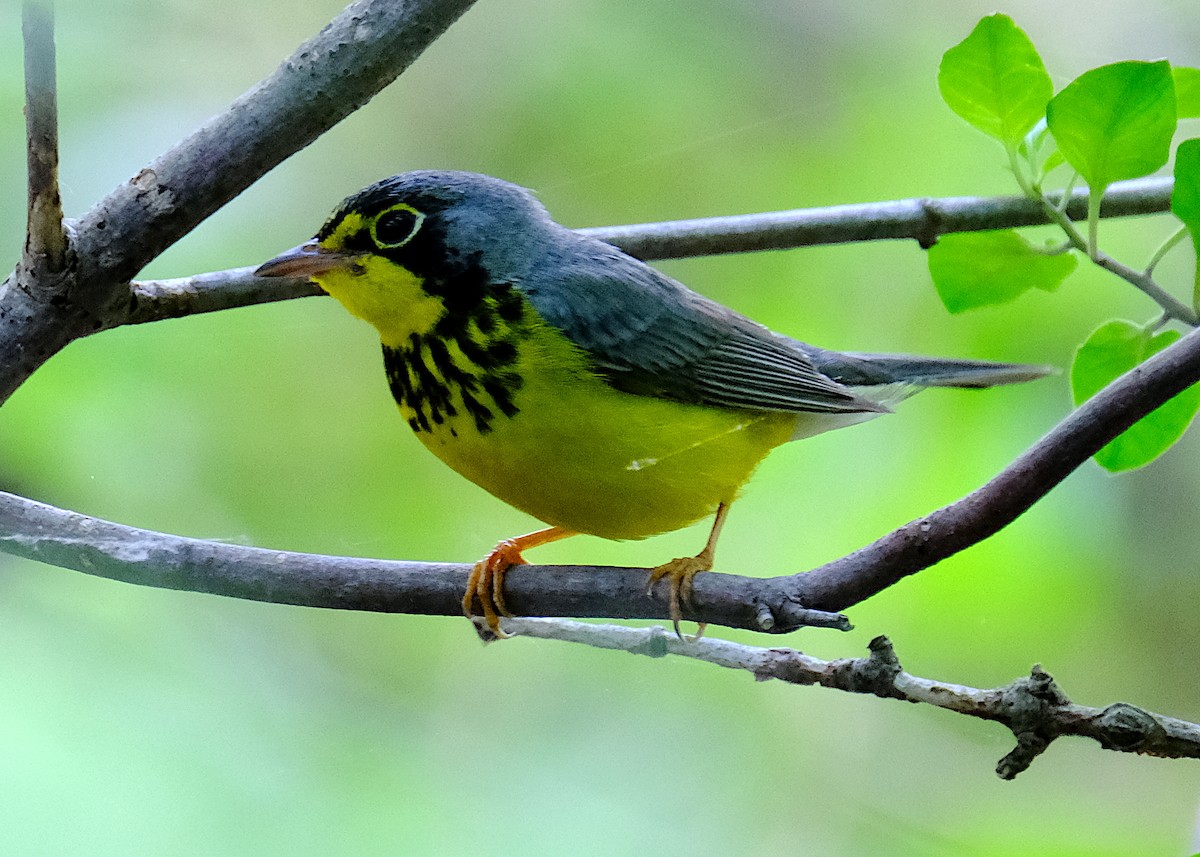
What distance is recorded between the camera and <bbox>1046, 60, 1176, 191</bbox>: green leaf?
996 mm

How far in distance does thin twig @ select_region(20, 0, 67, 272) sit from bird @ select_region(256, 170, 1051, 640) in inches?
8.2

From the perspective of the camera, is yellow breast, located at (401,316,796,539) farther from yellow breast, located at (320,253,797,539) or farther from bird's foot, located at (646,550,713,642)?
bird's foot, located at (646,550,713,642)

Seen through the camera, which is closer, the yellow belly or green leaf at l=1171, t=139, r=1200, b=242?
green leaf at l=1171, t=139, r=1200, b=242

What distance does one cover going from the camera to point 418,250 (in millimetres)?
1126

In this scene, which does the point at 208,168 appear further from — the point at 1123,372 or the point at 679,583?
the point at 1123,372

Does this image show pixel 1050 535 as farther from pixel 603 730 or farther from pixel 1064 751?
pixel 603 730

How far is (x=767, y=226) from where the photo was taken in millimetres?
1160

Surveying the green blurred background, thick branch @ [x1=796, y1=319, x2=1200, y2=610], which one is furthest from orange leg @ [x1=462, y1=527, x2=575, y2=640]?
thick branch @ [x1=796, y1=319, x2=1200, y2=610]

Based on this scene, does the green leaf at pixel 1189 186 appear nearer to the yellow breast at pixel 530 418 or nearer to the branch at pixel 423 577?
the branch at pixel 423 577

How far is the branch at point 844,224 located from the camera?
1.16 metres

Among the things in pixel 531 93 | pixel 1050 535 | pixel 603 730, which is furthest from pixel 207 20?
pixel 1050 535

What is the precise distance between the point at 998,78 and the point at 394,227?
1.96ft

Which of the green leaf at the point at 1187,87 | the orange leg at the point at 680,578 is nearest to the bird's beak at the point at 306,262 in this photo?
the orange leg at the point at 680,578

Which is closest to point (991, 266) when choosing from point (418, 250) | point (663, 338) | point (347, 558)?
point (663, 338)
